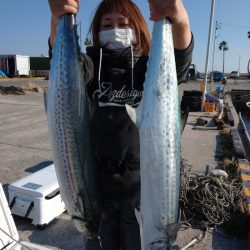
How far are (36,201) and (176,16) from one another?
10.3ft

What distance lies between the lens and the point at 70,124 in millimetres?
1602

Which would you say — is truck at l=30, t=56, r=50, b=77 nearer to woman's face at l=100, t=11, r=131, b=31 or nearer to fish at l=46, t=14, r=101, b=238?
woman's face at l=100, t=11, r=131, b=31

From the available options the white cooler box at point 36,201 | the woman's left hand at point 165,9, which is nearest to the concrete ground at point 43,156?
the white cooler box at point 36,201

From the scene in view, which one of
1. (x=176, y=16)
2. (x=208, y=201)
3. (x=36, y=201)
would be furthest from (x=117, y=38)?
(x=208, y=201)

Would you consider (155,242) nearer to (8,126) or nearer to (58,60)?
(58,60)

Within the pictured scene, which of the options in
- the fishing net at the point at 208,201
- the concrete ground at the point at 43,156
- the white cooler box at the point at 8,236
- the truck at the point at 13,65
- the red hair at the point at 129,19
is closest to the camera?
the red hair at the point at 129,19

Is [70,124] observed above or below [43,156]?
above

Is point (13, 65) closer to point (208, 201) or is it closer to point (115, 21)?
point (208, 201)

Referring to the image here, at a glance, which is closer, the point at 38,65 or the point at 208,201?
the point at 208,201

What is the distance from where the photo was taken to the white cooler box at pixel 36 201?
4.02 metres

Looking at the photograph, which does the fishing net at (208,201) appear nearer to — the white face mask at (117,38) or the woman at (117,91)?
the woman at (117,91)

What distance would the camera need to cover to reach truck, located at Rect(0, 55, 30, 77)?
149 feet

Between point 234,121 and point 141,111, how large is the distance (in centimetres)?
1110

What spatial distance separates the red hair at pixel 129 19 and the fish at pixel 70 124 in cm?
49
